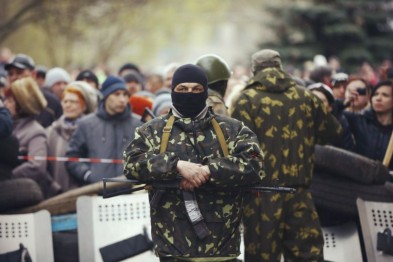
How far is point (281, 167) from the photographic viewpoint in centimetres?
950

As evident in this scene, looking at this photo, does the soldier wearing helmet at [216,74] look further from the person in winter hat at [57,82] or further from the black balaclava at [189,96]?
the person in winter hat at [57,82]

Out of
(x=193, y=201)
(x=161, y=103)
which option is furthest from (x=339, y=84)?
(x=193, y=201)

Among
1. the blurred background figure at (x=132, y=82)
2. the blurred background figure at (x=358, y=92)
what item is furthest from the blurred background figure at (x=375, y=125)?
the blurred background figure at (x=132, y=82)

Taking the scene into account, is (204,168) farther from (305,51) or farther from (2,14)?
(2,14)

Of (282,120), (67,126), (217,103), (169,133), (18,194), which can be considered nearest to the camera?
(169,133)

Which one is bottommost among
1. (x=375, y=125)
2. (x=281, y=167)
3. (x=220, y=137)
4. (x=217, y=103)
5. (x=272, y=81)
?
(x=281, y=167)

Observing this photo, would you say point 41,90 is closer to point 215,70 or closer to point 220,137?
point 215,70

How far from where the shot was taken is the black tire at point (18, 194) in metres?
10.7

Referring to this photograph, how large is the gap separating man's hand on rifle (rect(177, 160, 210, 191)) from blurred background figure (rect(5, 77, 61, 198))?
466 cm

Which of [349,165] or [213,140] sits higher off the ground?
[213,140]

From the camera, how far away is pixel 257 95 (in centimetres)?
961

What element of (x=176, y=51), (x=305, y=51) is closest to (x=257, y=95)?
(x=305, y=51)

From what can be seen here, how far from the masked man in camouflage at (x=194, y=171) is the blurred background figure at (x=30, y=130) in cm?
437

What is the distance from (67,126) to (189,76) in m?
4.96
